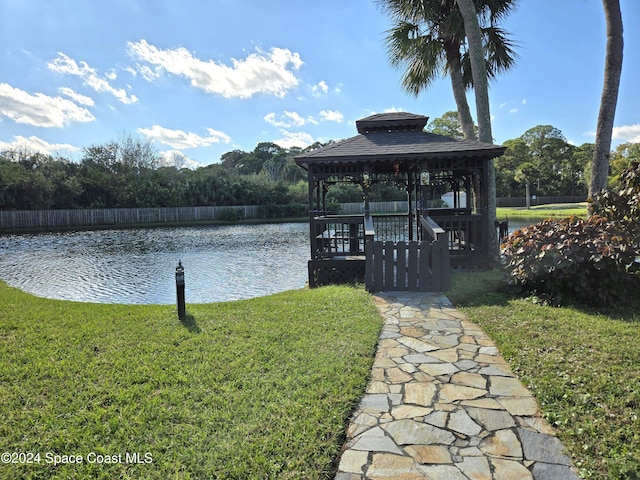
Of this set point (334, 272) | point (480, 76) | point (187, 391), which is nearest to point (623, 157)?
A: point (480, 76)

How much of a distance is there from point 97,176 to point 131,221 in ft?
18.3

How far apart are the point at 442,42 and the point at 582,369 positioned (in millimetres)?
10741

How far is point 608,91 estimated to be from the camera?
723cm

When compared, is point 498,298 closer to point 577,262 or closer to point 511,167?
point 577,262

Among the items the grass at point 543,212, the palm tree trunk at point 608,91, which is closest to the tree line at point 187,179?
the grass at point 543,212

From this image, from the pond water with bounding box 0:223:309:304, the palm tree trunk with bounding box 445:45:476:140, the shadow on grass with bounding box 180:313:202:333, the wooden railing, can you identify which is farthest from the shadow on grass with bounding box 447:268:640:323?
the palm tree trunk with bounding box 445:45:476:140

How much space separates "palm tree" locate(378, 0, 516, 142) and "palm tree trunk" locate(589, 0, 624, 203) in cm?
384

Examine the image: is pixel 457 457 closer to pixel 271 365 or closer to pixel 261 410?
pixel 261 410

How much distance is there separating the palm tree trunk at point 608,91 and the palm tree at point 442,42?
12.6 ft

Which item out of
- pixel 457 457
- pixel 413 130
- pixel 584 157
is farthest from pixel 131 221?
pixel 584 157

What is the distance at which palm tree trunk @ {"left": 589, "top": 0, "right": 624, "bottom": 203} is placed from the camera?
7098 millimetres

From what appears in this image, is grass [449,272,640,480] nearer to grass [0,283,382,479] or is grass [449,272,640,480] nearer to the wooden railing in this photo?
the wooden railing

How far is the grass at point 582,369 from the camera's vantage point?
2.25 m

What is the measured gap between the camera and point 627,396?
2.75 metres
